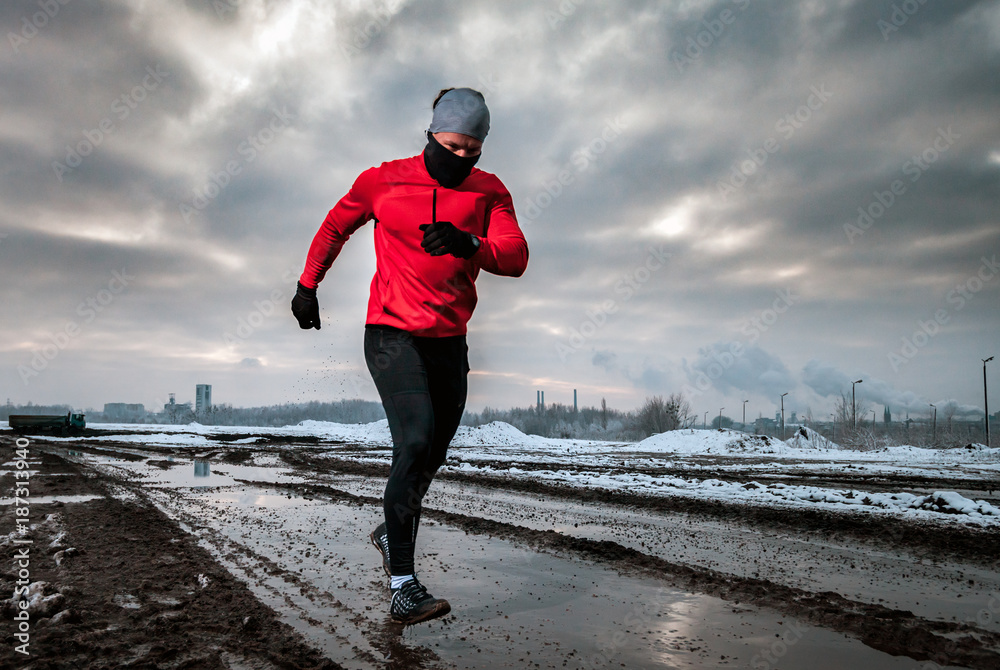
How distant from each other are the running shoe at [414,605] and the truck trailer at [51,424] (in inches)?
1626

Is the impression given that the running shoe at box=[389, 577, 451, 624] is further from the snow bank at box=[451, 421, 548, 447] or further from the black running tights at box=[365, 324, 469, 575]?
the snow bank at box=[451, 421, 548, 447]

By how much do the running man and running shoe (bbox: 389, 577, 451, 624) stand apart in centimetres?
1

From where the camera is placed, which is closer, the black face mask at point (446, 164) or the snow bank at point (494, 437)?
the black face mask at point (446, 164)

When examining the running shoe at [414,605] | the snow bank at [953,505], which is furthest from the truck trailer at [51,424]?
the snow bank at [953,505]

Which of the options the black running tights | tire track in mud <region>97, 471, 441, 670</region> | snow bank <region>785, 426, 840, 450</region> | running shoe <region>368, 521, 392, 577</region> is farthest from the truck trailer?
snow bank <region>785, 426, 840, 450</region>

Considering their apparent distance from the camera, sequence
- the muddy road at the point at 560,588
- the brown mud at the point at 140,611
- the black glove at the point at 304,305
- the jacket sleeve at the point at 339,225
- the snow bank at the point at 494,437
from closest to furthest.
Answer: the brown mud at the point at 140,611, the muddy road at the point at 560,588, the jacket sleeve at the point at 339,225, the black glove at the point at 304,305, the snow bank at the point at 494,437

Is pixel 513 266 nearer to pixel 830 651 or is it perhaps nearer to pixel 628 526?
pixel 830 651

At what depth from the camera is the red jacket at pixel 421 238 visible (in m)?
2.62

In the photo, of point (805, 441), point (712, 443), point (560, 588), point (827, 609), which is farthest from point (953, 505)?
point (805, 441)

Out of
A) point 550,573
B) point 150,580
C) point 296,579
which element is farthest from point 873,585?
point 150,580

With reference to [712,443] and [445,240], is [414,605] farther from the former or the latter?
[712,443]

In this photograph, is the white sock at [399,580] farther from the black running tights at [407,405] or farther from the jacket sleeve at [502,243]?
the jacket sleeve at [502,243]

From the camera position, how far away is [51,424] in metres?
35.9

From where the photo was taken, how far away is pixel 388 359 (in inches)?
105
